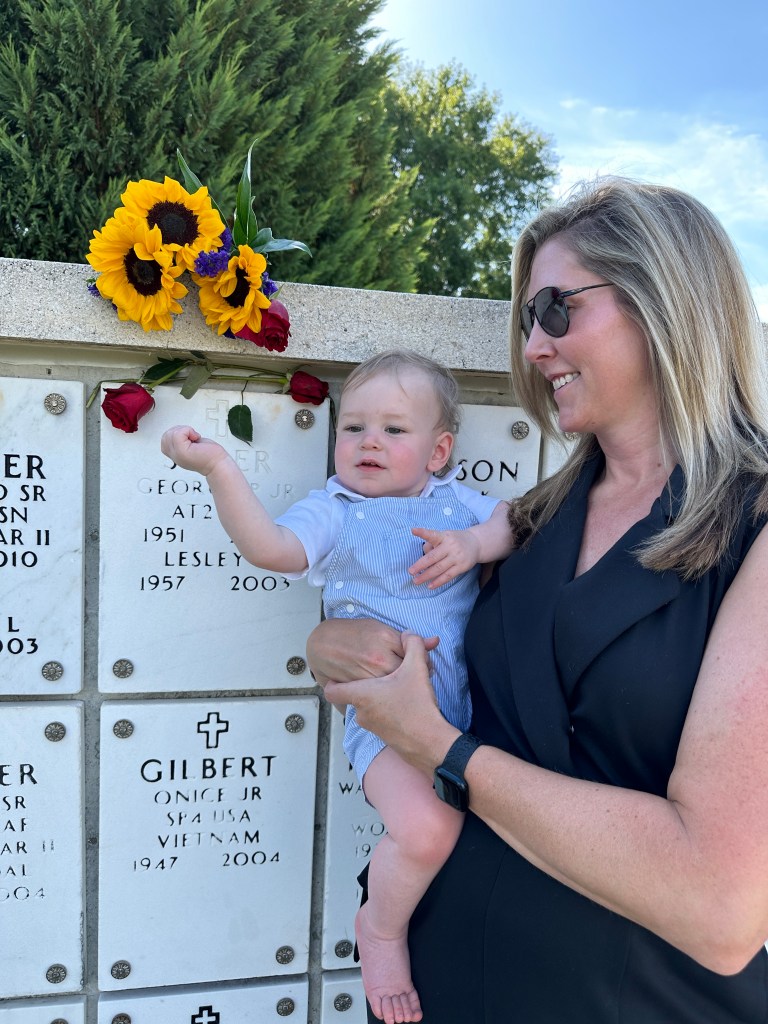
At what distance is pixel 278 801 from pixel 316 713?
0.90 ft

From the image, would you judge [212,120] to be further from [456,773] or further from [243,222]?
[456,773]

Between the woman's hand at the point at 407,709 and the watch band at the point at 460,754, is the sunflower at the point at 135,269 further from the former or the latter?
the watch band at the point at 460,754

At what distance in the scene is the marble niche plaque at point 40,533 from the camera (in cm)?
214

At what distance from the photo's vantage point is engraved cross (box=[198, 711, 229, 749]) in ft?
7.66

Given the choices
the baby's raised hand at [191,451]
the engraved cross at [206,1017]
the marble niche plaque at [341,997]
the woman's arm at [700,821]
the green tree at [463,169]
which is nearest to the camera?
the woman's arm at [700,821]

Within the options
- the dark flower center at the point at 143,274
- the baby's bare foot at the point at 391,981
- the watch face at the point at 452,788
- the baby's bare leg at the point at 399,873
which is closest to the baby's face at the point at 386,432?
the dark flower center at the point at 143,274

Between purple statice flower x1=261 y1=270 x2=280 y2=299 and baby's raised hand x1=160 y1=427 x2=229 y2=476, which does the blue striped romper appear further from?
purple statice flower x1=261 y1=270 x2=280 y2=299

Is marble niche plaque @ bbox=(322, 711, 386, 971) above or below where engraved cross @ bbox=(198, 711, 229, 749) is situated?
below

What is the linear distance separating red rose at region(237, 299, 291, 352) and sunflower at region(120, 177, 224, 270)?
0.20 metres

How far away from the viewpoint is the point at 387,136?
9.64 m

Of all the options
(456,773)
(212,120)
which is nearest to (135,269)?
(456,773)

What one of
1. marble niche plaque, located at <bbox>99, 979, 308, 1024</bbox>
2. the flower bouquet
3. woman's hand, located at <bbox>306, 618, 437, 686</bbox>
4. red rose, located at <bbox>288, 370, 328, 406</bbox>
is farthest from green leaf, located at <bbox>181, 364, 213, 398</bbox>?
marble niche plaque, located at <bbox>99, 979, 308, 1024</bbox>

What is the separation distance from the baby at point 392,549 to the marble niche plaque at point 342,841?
54 centimetres

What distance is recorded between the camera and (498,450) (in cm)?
247
